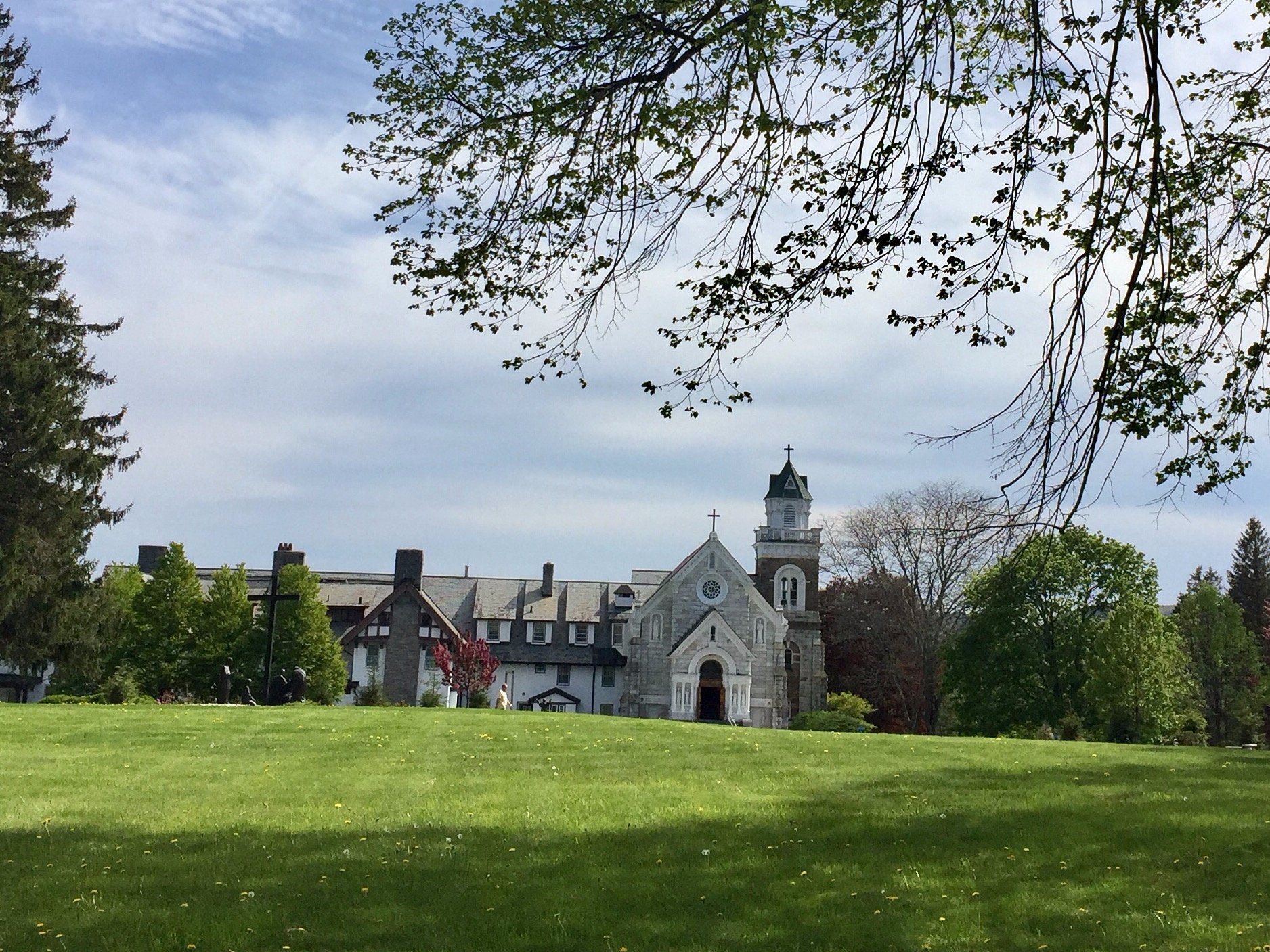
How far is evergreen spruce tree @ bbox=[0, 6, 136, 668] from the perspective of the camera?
37.7 metres

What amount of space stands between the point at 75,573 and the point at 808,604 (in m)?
41.9

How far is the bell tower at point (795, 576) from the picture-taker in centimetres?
6712

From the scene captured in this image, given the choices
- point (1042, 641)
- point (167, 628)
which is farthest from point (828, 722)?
point (167, 628)

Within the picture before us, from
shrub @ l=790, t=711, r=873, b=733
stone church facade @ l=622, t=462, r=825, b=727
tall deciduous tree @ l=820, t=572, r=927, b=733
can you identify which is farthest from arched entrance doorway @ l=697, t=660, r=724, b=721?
shrub @ l=790, t=711, r=873, b=733

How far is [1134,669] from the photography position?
Answer: 46.4 meters

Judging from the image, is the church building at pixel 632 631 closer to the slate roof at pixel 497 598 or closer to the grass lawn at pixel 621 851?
the slate roof at pixel 497 598

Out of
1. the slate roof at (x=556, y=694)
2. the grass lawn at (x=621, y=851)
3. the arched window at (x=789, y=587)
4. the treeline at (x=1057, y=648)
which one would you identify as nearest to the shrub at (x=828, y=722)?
the treeline at (x=1057, y=648)

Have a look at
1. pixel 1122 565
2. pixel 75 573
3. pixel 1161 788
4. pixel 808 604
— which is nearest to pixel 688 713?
pixel 808 604

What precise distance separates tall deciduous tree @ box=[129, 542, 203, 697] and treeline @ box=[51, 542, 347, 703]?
30 millimetres

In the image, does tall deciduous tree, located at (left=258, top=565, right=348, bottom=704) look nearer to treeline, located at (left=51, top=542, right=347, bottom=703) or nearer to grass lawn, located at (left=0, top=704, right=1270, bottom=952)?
treeline, located at (left=51, top=542, right=347, bottom=703)

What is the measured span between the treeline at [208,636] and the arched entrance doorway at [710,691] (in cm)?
1866

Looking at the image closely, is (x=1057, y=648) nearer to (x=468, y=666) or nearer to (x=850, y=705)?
(x=850, y=705)

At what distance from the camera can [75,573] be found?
39344 millimetres

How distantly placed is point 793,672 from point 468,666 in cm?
2082
